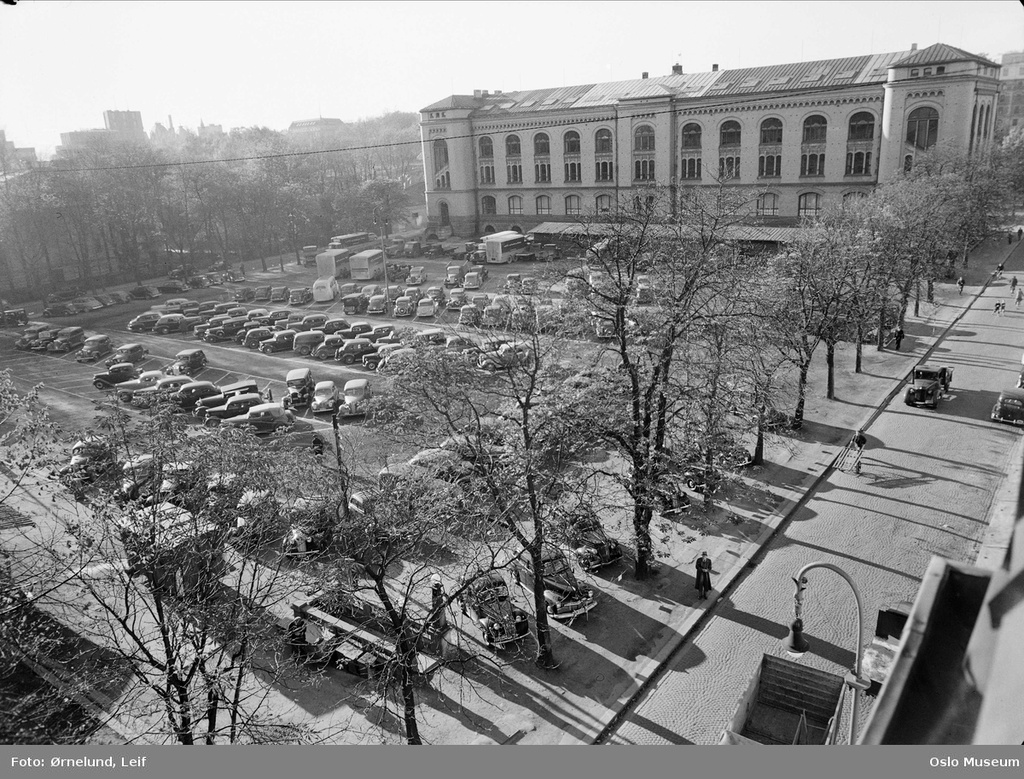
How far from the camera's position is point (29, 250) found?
54.9 m

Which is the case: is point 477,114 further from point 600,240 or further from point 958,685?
point 958,685

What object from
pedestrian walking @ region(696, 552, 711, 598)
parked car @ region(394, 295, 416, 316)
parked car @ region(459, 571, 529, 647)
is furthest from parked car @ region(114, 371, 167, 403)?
pedestrian walking @ region(696, 552, 711, 598)

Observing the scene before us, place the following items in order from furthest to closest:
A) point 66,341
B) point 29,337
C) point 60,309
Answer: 1. point 60,309
2. point 29,337
3. point 66,341

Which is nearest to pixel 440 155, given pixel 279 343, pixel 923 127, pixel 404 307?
pixel 404 307

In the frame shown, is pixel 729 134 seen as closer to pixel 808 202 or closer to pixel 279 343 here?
pixel 808 202

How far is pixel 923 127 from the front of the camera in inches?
1986

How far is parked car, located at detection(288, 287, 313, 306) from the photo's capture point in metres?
54.8

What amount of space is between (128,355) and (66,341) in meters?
6.27

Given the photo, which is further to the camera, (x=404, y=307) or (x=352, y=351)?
(x=404, y=307)

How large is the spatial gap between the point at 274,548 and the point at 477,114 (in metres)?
58.5

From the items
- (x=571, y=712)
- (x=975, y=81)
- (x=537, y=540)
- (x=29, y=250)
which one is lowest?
(x=571, y=712)

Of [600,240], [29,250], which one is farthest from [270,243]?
[600,240]

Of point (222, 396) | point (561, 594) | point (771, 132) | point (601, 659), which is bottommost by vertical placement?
point (601, 659)
